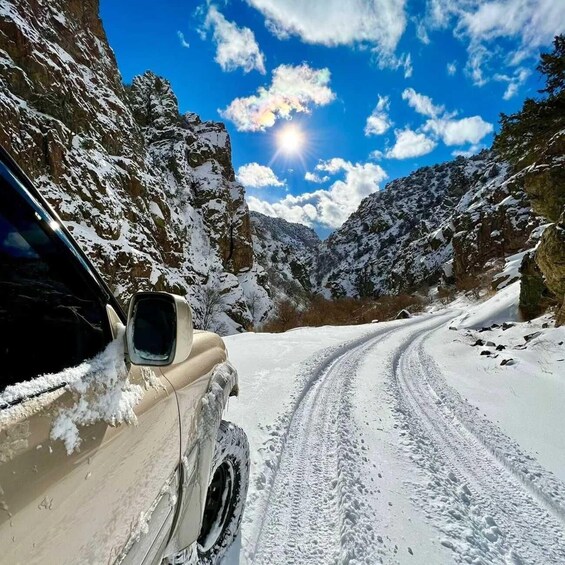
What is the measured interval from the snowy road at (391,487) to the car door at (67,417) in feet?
5.58

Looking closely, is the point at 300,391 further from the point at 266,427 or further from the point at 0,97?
the point at 0,97

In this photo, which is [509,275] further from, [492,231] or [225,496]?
[492,231]

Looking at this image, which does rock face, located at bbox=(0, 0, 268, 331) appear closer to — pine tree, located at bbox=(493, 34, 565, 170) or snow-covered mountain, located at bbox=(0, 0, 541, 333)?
snow-covered mountain, located at bbox=(0, 0, 541, 333)

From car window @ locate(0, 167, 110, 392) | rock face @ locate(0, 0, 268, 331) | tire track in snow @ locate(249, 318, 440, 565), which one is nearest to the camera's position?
car window @ locate(0, 167, 110, 392)

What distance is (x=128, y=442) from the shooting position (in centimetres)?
115

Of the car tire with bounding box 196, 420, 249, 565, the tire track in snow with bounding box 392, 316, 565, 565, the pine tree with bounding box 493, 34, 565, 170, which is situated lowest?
the tire track in snow with bounding box 392, 316, 565, 565

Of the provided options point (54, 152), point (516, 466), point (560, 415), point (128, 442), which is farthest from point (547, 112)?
point (54, 152)

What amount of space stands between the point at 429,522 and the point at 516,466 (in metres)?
1.64

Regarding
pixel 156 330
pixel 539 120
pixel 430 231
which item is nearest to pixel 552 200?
pixel 539 120

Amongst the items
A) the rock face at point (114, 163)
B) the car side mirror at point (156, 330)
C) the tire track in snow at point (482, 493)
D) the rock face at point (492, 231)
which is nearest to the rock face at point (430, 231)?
the rock face at point (492, 231)

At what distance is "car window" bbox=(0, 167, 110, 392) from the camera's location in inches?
38.1

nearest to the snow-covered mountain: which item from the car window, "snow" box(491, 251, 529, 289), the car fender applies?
"snow" box(491, 251, 529, 289)

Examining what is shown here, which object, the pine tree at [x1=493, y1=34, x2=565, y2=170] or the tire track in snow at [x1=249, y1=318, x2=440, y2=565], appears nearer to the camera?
the tire track in snow at [x1=249, y1=318, x2=440, y2=565]

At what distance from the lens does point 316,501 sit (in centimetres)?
303
